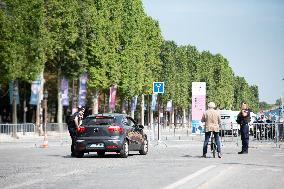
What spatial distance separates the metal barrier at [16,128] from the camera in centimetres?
5750

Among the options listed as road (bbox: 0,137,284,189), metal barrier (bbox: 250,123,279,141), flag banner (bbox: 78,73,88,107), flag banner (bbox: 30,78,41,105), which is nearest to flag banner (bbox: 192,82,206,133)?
metal barrier (bbox: 250,123,279,141)

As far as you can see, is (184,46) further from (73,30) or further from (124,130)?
(124,130)

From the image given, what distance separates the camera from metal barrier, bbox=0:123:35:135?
5750 centimetres

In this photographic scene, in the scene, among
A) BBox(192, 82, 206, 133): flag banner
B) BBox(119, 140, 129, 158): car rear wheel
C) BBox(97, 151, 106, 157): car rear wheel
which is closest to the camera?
BBox(119, 140, 129, 158): car rear wheel

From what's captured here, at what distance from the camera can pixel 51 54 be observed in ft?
214

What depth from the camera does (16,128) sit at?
58812mm

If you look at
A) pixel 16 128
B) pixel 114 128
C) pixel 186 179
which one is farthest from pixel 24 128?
pixel 186 179

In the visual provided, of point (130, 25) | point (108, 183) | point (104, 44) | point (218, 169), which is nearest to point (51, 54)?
point (104, 44)

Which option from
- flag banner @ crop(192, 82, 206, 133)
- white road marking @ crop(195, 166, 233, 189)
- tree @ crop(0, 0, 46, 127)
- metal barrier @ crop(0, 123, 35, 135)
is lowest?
white road marking @ crop(195, 166, 233, 189)

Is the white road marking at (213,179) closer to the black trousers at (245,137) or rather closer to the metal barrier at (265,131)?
the black trousers at (245,137)

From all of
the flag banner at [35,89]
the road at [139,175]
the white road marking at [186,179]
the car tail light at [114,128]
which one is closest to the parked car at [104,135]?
the car tail light at [114,128]

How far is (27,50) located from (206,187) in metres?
46.4

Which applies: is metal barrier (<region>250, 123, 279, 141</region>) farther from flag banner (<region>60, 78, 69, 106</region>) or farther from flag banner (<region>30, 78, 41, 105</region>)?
flag banner (<region>60, 78, 69, 106</region>)

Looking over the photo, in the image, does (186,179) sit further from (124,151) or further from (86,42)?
(86,42)
